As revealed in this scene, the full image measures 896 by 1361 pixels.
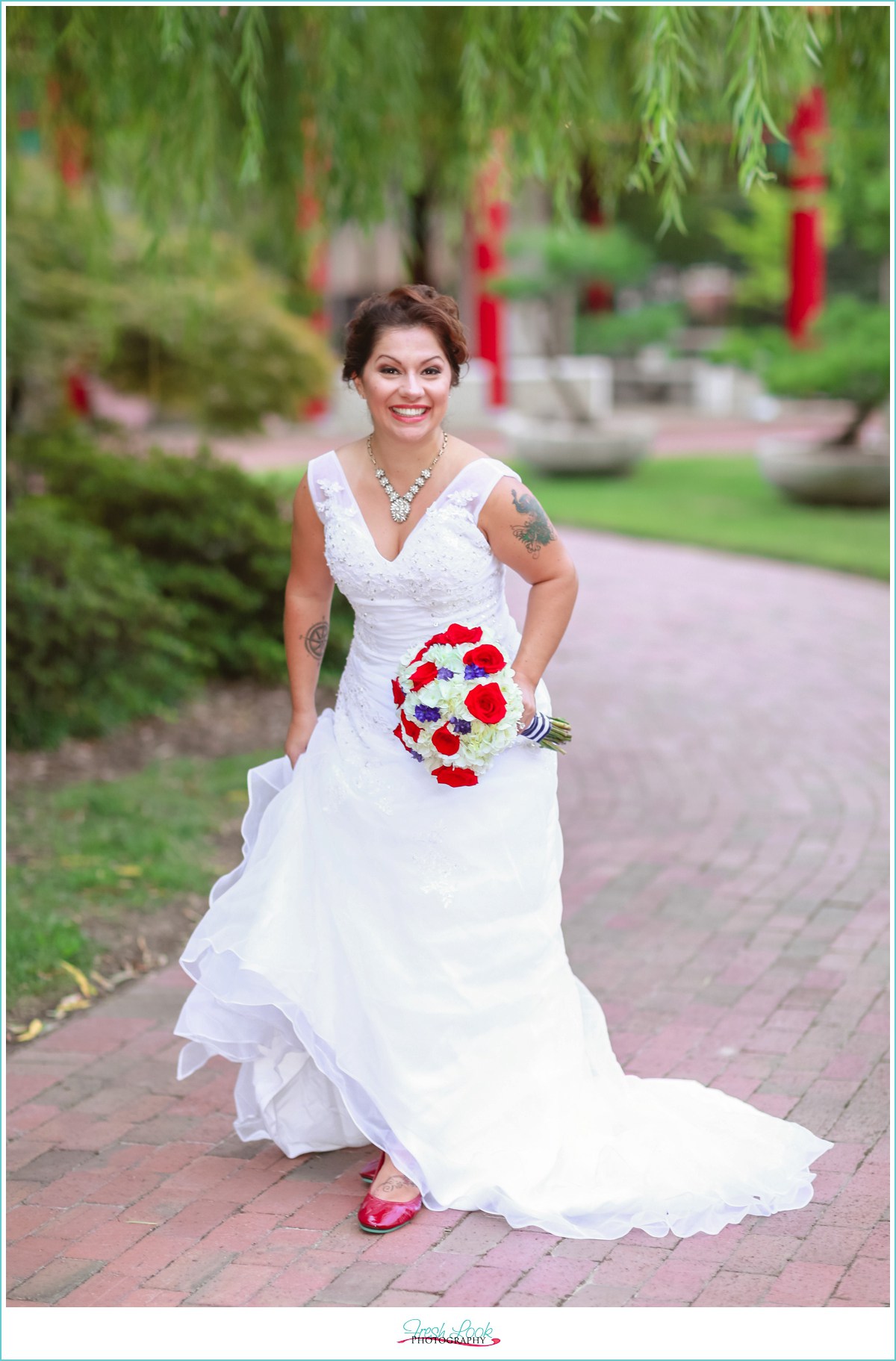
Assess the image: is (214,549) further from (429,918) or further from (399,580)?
(429,918)

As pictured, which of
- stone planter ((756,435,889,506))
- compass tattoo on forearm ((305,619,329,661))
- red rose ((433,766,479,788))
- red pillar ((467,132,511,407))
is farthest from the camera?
red pillar ((467,132,511,407))

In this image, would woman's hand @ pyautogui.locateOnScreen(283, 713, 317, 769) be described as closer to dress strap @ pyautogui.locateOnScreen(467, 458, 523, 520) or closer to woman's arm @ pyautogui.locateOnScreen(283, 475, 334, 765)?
woman's arm @ pyautogui.locateOnScreen(283, 475, 334, 765)

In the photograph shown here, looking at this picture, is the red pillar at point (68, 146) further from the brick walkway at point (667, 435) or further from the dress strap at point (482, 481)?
the brick walkway at point (667, 435)

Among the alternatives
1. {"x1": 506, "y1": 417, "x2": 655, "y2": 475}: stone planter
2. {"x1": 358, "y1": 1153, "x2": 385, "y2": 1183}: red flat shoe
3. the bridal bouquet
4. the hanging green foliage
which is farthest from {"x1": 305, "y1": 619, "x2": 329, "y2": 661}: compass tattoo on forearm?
{"x1": 506, "y1": 417, "x2": 655, "y2": 475}: stone planter

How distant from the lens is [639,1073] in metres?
3.99

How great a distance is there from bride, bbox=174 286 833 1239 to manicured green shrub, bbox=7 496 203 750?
3.84 m

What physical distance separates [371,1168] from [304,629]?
1.31 meters

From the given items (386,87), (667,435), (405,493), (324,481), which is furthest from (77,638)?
(667,435)

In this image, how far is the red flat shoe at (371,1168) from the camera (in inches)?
137

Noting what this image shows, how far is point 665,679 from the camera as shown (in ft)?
28.3

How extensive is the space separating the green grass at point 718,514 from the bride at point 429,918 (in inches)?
236

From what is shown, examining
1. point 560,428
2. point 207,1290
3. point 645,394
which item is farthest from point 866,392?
point 645,394

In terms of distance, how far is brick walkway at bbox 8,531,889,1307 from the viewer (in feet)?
10.1

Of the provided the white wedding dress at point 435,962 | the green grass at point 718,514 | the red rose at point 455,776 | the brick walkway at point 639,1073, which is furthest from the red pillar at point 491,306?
the red rose at point 455,776
